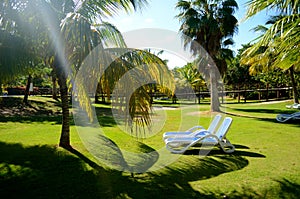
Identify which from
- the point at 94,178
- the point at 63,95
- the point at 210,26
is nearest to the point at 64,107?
the point at 63,95

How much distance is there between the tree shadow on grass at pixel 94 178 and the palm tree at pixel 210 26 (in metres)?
12.3

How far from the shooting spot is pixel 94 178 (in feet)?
16.0

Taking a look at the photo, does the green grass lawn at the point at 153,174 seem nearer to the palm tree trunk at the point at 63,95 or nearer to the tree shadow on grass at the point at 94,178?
the tree shadow on grass at the point at 94,178

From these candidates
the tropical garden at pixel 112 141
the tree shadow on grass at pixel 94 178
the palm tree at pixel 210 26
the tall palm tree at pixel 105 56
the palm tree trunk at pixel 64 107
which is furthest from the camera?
the palm tree at pixel 210 26

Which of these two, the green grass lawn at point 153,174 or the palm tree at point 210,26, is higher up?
the palm tree at point 210,26

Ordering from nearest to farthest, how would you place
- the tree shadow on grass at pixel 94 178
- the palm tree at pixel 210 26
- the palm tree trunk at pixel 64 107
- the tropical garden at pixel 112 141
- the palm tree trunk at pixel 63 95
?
the tree shadow on grass at pixel 94 178, the tropical garden at pixel 112 141, the palm tree trunk at pixel 63 95, the palm tree trunk at pixel 64 107, the palm tree at pixel 210 26

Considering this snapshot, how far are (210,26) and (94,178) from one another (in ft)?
47.9

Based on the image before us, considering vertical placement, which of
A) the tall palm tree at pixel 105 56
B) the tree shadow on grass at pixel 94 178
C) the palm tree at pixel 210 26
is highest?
the palm tree at pixel 210 26

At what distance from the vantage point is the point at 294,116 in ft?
41.8

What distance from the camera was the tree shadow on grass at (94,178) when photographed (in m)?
4.15

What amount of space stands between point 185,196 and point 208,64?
15.4m

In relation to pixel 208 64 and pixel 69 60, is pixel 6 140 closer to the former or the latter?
pixel 69 60

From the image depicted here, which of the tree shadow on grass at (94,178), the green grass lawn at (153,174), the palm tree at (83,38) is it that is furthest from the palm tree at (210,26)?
the tree shadow on grass at (94,178)

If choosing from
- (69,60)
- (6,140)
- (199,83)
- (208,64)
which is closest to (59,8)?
(69,60)
